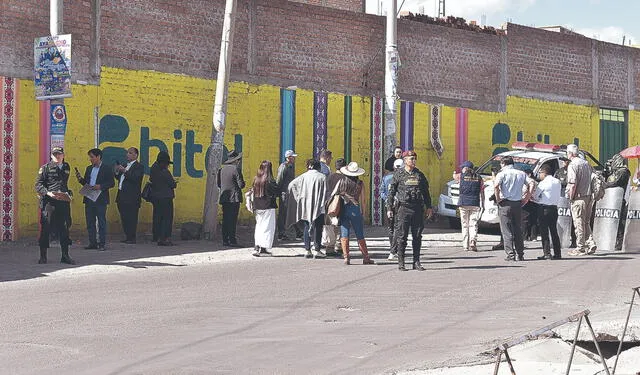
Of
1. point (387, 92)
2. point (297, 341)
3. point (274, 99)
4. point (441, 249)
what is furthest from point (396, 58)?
point (297, 341)

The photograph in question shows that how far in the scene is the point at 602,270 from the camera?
647 inches

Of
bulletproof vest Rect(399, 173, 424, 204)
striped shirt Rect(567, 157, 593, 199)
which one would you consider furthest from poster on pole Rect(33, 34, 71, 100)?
striped shirt Rect(567, 157, 593, 199)

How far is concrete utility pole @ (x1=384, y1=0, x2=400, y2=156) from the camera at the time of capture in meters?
24.2

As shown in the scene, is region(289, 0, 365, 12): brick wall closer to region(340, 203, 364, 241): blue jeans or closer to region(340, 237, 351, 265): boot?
region(340, 203, 364, 241): blue jeans

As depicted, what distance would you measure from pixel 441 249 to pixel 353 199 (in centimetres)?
373

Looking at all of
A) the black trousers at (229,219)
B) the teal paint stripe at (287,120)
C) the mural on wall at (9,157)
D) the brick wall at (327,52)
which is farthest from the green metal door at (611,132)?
the mural on wall at (9,157)

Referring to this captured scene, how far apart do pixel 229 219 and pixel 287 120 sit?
5.14 metres

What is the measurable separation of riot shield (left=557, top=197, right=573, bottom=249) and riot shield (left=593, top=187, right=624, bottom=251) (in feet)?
1.60

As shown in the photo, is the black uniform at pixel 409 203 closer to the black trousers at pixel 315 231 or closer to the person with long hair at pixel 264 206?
the black trousers at pixel 315 231

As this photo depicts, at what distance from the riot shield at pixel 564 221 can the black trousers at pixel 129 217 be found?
24.3 ft

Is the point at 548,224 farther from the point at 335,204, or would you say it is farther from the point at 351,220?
the point at 335,204

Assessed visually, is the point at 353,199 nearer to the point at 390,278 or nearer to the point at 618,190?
the point at 390,278

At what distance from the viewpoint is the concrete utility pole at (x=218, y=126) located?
66.1ft

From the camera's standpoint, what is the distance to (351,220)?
1675 centimetres
